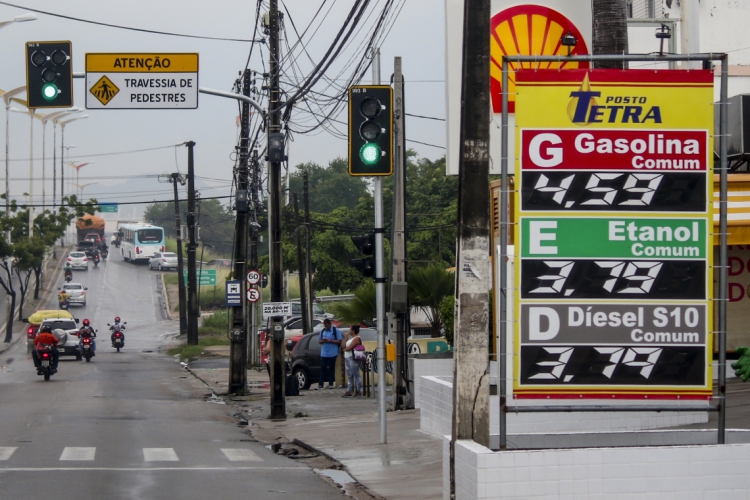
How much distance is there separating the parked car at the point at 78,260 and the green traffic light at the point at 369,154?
7290 centimetres

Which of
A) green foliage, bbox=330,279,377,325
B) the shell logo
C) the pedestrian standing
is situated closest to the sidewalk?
the pedestrian standing

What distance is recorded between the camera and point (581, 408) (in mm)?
7961

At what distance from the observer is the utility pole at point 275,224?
1938cm

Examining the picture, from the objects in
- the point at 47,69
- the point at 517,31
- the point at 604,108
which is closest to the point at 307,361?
the point at 47,69

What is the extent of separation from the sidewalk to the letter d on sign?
270 cm

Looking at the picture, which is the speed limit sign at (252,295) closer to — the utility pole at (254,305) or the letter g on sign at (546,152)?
the utility pole at (254,305)

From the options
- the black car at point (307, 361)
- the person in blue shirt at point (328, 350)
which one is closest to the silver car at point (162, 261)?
the black car at point (307, 361)

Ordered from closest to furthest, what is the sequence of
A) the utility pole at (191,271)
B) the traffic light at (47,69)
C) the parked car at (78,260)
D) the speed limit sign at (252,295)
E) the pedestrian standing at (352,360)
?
the traffic light at (47,69), the pedestrian standing at (352,360), the speed limit sign at (252,295), the utility pole at (191,271), the parked car at (78,260)

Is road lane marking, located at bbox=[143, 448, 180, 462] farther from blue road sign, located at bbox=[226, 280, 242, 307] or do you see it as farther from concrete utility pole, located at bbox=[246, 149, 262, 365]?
concrete utility pole, located at bbox=[246, 149, 262, 365]

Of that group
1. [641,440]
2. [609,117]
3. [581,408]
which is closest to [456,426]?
[581,408]

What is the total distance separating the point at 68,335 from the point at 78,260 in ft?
141

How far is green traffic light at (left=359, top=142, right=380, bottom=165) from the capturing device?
13375 mm

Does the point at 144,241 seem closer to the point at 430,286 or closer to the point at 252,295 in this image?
the point at 252,295

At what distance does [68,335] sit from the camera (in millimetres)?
40719
